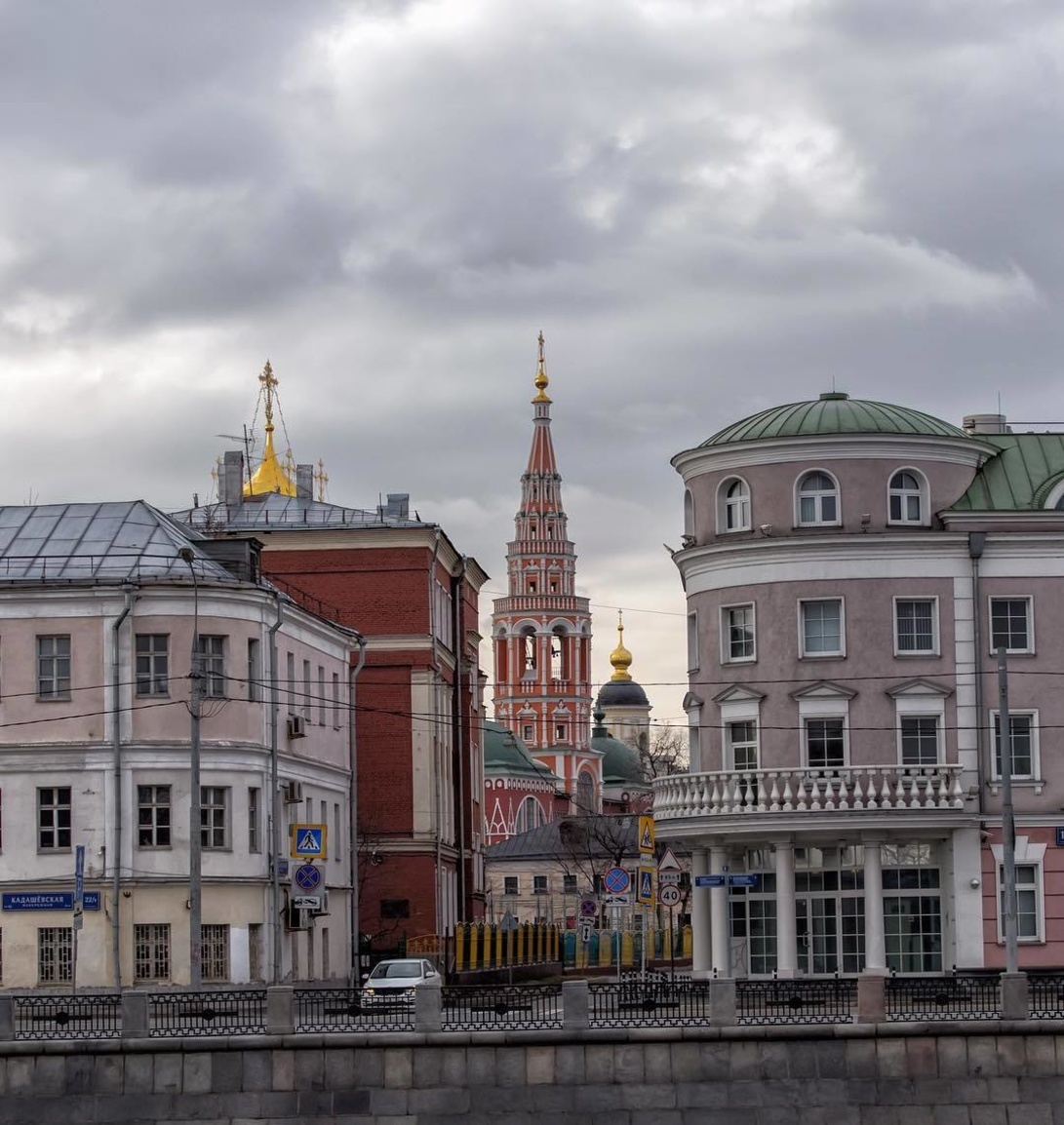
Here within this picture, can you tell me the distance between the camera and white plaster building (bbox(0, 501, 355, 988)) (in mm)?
57719

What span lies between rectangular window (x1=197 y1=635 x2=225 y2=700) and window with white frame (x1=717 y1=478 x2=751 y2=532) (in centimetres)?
1327

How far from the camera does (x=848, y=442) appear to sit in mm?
54406

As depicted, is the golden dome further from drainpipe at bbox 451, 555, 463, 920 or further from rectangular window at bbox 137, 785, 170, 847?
rectangular window at bbox 137, 785, 170, 847

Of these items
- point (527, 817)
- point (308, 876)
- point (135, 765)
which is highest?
point (135, 765)

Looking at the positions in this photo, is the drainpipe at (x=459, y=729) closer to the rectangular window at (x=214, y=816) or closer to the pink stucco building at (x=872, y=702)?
the rectangular window at (x=214, y=816)

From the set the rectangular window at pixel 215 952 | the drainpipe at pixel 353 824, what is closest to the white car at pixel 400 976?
the rectangular window at pixel 215 952

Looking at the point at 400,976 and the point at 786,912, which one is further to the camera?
the point at 400,976

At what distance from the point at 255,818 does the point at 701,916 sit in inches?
484

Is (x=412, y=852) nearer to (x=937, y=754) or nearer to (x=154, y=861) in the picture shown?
(x=154, y=861)

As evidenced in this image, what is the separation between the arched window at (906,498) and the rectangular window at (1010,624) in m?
2.62

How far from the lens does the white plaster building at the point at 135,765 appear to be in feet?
189

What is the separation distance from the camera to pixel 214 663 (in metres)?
60.5

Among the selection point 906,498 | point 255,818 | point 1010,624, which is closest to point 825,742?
point 1010,624

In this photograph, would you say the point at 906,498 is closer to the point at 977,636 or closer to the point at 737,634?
the point at 977,636
